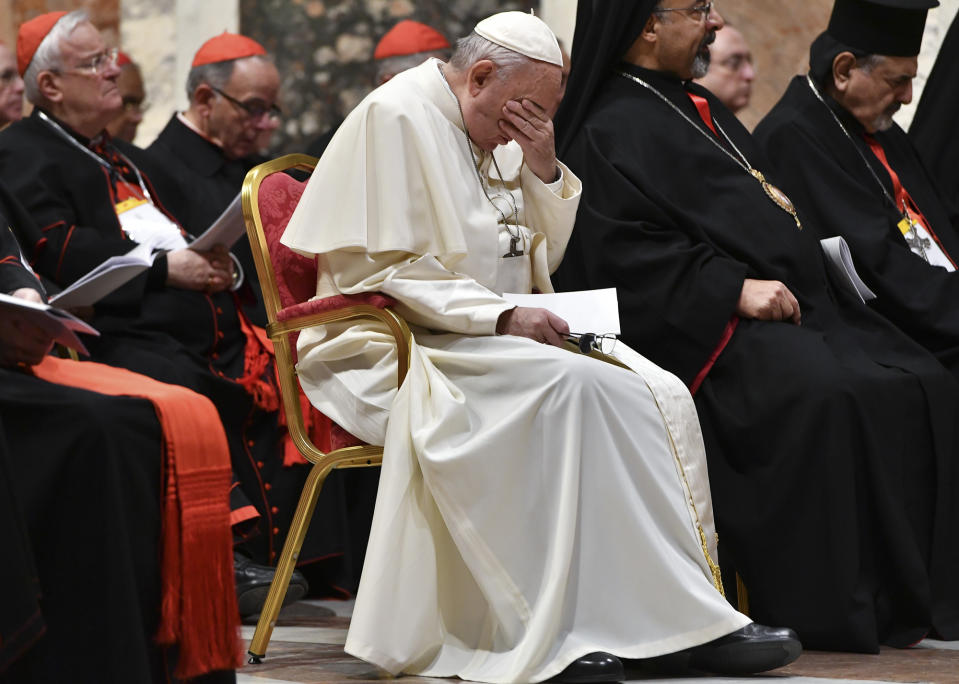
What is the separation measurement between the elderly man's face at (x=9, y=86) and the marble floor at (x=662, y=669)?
242 cm

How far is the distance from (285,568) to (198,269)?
153cm

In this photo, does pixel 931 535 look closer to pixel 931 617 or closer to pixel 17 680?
pixel 931 617

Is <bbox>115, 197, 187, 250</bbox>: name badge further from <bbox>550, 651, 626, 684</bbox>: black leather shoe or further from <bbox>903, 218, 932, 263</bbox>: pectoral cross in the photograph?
<bbox>903, 218, 932, 263</bbox>: pectoral cross

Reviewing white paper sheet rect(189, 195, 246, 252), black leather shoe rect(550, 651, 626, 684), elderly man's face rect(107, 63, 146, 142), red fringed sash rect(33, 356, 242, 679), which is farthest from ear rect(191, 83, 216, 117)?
black leather shoe rect(550, 651, 626, 684)

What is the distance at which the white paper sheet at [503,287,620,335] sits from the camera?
378cm

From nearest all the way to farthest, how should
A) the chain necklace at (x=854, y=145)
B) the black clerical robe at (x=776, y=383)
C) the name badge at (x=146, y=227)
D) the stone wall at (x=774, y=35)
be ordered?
the black clerical robe at (x=776, y=383)
the name badge at (x=146, y=227)
the chain necklace at (x=854, y=145)
the stone wall at (x=774, y=35)

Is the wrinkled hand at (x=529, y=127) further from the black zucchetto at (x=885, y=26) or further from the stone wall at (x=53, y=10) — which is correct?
the stone wall at (x=53, y=10)

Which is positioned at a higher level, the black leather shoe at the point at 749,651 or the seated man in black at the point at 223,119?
the seated man in black at the point at 223,119

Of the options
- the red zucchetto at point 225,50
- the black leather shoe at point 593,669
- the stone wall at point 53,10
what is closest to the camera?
the black leather shoe at point 593,669

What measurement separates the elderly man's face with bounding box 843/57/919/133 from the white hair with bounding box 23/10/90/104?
112 inches

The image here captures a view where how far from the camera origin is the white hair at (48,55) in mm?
5059

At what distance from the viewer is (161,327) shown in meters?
4.87

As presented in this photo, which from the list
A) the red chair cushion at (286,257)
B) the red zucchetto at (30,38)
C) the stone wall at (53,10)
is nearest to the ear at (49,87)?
the red zucchetto at (30,38)

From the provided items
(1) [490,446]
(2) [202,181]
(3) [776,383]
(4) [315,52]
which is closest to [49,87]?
(2) [202,181]
